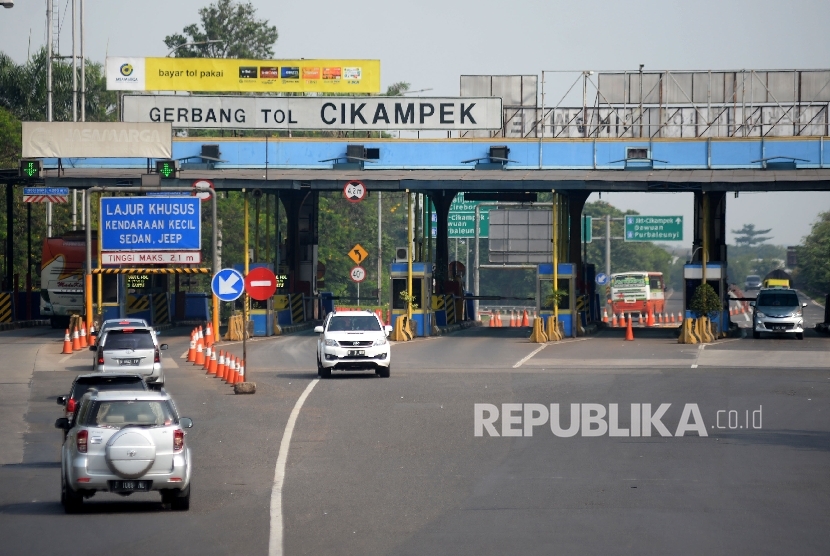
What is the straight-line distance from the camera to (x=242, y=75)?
61.6 m

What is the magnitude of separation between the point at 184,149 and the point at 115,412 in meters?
45.1

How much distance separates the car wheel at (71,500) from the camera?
1309cm

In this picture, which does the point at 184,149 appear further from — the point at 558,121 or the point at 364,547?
the point at 364,547

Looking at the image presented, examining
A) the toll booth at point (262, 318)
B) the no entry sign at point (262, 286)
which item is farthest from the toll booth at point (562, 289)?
the no entry sign at point (262, 286)

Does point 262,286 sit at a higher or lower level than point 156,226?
lower

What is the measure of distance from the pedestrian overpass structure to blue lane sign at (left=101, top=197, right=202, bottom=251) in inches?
194

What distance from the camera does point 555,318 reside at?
146 ft

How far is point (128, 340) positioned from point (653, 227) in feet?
199

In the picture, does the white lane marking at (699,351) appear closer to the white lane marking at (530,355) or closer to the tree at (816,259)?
the white lane marking at (530,355)

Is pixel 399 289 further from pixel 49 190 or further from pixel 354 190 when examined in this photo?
pixel 49 190

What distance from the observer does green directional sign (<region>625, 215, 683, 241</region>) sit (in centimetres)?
8425

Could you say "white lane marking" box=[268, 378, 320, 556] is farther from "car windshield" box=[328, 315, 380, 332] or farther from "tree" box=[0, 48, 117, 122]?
"tree" box=[0, 48, 117, 122]

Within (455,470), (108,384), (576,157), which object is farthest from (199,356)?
(576,157)

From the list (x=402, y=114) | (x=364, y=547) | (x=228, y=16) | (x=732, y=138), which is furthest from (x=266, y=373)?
(x=228, y=16)
